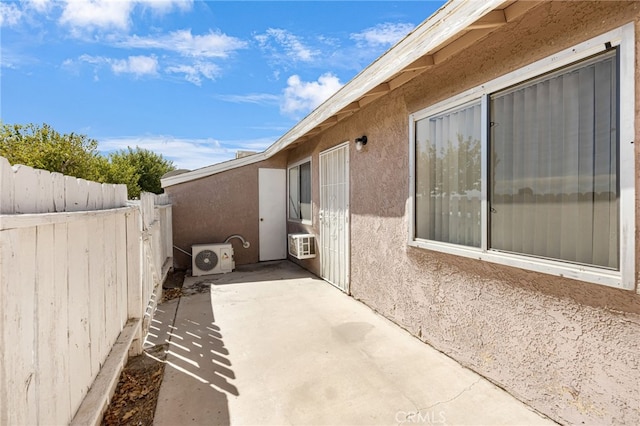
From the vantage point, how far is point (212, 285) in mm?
6102

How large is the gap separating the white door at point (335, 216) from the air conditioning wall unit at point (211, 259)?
2.50 m

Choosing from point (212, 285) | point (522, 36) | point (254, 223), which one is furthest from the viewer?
point (254, 223)

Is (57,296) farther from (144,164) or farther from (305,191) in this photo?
(144,164)

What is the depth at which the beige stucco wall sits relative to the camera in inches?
73.8

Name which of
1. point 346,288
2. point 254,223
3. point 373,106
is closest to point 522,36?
point 373,106

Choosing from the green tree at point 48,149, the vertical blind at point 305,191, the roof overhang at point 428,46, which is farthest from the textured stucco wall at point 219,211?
the green tree at point 48,149

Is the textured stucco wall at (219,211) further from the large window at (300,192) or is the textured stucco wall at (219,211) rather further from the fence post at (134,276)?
the fence post at (134,276)

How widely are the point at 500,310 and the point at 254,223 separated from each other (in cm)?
671

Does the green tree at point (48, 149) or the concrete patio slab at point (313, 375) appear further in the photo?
the green tree at point (48, 149)

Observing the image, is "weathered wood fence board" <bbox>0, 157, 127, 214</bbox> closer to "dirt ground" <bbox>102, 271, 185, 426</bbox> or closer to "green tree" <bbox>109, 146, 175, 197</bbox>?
"dirt ground" <bbox>102, 271, 185, 426</bbox>

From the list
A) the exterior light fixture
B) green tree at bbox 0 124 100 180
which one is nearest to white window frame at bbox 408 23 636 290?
the exterior light fixture

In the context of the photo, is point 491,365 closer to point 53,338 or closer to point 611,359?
point 611,359

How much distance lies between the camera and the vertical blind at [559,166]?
1919 mm

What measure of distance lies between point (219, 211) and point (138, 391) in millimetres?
5653
